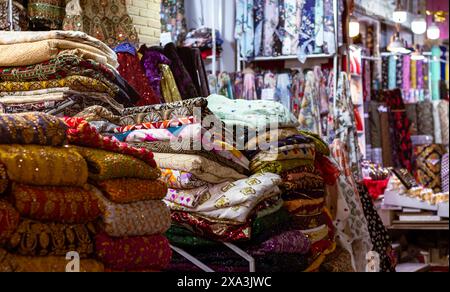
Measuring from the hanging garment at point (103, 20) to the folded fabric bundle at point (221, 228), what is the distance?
2.31 feet

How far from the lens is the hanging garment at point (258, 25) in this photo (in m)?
4.05

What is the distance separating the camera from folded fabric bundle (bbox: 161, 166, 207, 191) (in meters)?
2.46

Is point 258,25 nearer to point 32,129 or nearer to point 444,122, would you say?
point 32,129

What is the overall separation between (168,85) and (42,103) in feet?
2.04

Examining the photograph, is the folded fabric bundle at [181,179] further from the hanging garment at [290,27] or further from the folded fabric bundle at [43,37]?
the hanging garment at [290,27]

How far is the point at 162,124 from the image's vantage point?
243 cm

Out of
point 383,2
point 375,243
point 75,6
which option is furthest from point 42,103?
point 383,2

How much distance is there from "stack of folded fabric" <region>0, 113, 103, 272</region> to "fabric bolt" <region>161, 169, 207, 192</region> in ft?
2.48

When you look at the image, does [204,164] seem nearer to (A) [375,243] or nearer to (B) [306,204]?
(B) [306,204]

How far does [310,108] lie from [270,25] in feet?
1.78

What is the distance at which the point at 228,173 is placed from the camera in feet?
8.37

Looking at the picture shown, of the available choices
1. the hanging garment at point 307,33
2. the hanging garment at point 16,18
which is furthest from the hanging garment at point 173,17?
the hanging garment at point 307,33

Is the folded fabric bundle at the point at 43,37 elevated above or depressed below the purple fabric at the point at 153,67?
above
